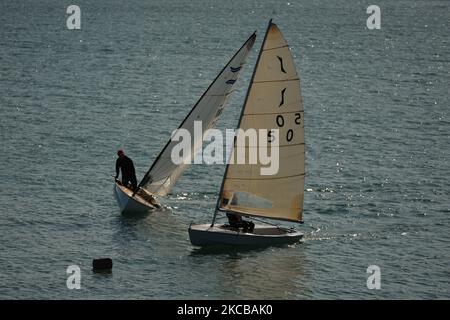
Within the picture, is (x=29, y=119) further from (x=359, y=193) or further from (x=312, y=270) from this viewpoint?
(x=312, y=270)

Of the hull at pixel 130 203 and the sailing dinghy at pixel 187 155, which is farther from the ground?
the sailing dinghy at pixel 187 155

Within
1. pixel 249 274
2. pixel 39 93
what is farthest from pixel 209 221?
pixel 39 93

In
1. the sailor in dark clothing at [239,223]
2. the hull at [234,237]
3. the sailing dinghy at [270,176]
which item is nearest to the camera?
the sailing dinghy at [270,176]

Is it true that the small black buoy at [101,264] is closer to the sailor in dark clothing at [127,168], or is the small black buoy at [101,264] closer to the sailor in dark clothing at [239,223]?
the sailor in dark clothing at [239,223]

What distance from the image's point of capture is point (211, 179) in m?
73.9

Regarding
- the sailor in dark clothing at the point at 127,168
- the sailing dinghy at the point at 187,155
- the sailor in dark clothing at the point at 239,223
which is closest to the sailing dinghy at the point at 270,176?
the sailor in dark clothing at the point at 239,223

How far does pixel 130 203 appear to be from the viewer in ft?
210

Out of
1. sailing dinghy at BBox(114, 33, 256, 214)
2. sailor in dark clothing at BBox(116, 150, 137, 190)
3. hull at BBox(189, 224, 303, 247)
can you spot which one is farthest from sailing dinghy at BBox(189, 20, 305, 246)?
sailor in dark clothing at BBox(116, 150, 137, 190)

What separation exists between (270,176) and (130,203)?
8860mm

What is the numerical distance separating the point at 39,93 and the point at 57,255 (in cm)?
5074

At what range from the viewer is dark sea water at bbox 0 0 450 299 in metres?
55.1

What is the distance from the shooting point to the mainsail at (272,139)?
5672cm

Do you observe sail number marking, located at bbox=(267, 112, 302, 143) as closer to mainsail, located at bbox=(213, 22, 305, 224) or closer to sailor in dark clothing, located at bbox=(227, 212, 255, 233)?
mainsail, located at bbox=(213, 22, 305, 224)

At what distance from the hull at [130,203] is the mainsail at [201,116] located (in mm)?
1370
